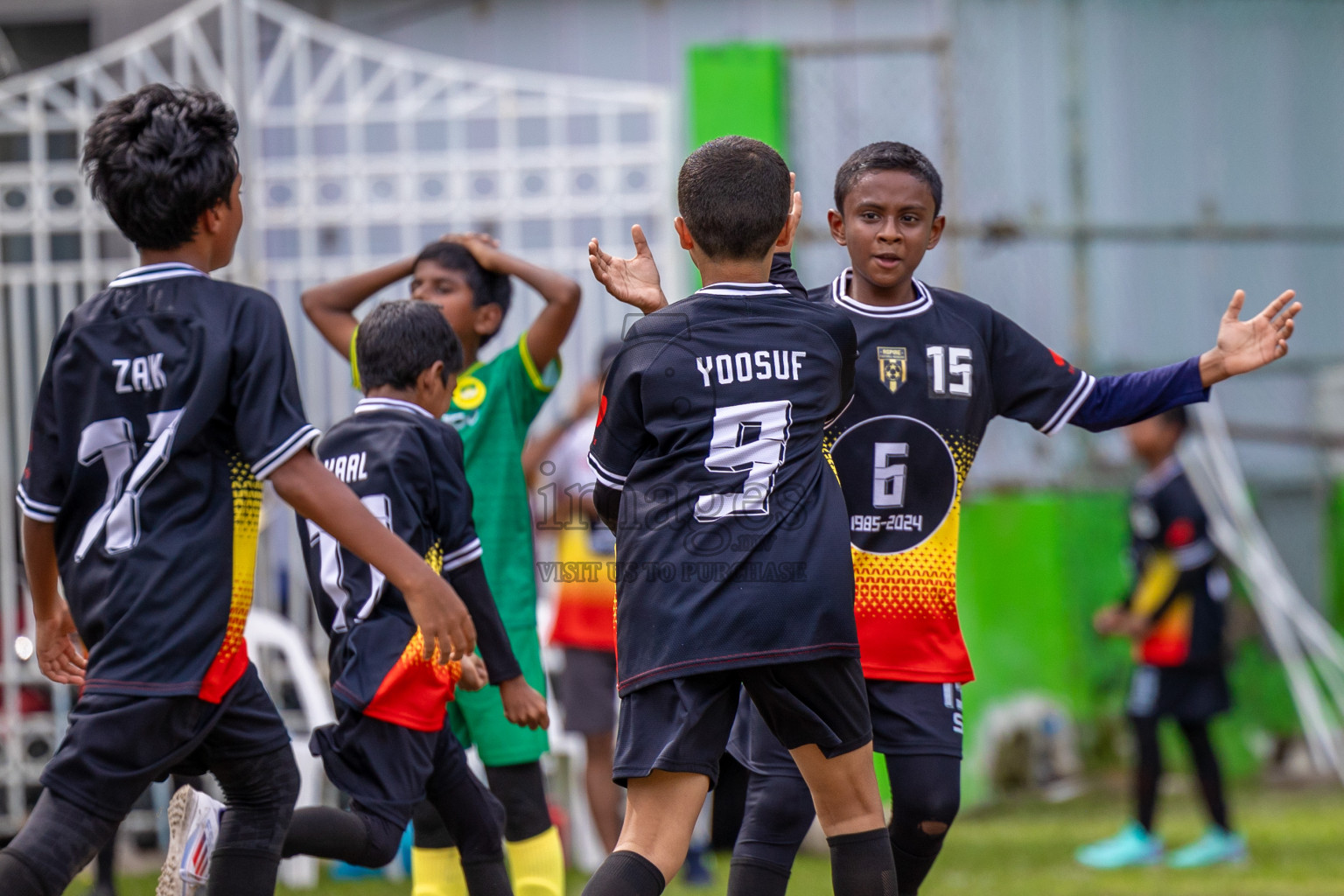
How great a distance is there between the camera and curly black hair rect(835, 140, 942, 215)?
3.46m

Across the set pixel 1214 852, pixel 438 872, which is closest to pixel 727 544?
pixel 438 872

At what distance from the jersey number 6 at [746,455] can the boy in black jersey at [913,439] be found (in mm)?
640

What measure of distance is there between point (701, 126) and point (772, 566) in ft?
13.7

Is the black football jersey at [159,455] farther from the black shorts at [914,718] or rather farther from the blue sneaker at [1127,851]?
the blue sneaker at [1127,851]

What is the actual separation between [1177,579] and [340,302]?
4.07 m

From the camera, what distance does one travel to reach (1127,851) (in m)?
6.21

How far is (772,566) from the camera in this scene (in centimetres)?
274

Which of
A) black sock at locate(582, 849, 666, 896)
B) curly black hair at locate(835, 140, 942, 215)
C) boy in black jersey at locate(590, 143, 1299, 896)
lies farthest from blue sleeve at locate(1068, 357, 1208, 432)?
black sock at locate(582, 849, 666, 896)

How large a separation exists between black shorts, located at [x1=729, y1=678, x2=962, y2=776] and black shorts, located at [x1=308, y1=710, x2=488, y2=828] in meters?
0.75

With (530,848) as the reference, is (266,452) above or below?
above

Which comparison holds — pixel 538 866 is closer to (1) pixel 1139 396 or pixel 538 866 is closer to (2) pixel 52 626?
(2) pixel 52 626

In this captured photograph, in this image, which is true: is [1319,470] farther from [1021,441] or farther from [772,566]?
[772,566]

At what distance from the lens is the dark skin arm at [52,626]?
2.92 m

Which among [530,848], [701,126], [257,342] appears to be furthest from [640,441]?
[701,126]
